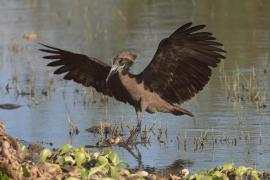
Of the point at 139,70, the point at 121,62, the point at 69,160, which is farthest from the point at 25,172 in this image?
the point at 139,70

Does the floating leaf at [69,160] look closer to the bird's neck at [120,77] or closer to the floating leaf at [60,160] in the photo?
the floating leaf at [60,160]

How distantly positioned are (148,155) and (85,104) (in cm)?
293

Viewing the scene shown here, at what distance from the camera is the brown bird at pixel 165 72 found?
981cm

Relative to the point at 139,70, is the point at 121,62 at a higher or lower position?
lower

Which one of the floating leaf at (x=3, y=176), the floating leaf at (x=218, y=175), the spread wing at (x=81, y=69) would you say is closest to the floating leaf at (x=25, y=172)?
the floating leaf at (x=3, y=176)

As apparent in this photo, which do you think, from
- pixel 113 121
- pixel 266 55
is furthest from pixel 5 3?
pixel 113 121

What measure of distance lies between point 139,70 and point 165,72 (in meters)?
3.64

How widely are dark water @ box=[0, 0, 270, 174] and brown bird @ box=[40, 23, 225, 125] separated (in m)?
0.36

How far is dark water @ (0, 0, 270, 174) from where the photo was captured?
966 centimetres

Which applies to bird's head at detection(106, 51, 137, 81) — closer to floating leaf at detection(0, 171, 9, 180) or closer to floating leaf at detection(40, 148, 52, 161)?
floating leaf at detection(40, 148, 52, 161)

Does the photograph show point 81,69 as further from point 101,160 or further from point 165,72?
point 101,160

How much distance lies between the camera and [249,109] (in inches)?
444

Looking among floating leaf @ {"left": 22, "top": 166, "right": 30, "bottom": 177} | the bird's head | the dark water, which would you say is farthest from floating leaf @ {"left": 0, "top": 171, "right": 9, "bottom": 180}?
the bird's head

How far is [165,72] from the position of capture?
398 inches
